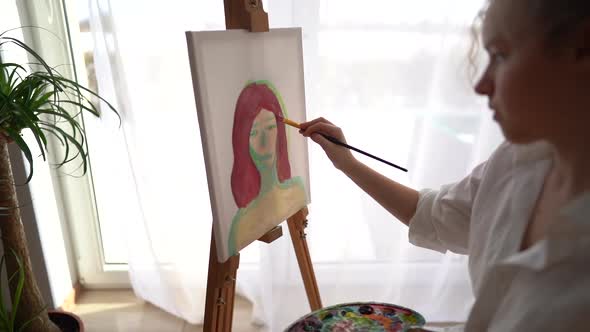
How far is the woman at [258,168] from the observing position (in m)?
1.14

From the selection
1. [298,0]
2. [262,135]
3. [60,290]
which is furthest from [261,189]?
[60,290]

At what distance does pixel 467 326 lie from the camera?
888 millimetres

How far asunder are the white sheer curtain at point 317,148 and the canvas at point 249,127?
0.39 m

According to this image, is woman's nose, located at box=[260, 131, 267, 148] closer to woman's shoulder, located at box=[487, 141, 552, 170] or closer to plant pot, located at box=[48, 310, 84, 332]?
woman's shoulder, located at box=[487, 141, 552, 170]

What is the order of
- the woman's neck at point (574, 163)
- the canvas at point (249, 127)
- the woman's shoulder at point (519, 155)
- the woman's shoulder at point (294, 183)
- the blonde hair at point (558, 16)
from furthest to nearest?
1. the woman's shoulder at point (294, 183)
2. the canvas at point (249, 127)
3. the woman's shoulder at point (519, 155)
4. the woman's neck at point (574, 163)
5. the blonde hair at point (558, 16)

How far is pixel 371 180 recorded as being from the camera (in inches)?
48.2

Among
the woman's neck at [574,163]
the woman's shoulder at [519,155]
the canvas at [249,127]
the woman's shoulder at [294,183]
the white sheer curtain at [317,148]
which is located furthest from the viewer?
the white sheer curtain at [317,148]

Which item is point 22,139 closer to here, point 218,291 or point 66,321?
point 218,291

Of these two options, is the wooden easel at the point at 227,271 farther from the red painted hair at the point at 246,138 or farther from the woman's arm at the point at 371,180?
the woman's arm at the point at 371,180

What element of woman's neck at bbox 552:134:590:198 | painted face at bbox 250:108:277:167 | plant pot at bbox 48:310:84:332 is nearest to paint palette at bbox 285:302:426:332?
painted face at bbox 250:108:277:167

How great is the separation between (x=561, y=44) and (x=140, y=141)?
1.47 m

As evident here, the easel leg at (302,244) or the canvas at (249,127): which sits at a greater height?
the canvas at (249,127)

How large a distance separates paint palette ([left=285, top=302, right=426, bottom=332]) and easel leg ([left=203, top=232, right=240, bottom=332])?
0.51ft

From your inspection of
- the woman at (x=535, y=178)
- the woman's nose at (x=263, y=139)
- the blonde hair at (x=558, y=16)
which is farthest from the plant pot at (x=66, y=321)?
the blonde hair at (x=558, y=16)
